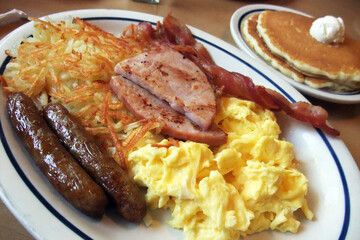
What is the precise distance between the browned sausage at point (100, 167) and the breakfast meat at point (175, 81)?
67 cm

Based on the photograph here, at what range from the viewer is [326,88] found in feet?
10.8

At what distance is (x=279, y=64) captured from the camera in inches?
131

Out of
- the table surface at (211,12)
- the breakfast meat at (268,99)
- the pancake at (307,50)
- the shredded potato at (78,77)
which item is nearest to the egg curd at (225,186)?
the shredded potato at (78,77)

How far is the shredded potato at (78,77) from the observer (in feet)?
6.89

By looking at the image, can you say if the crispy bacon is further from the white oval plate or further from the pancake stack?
the pancake stack

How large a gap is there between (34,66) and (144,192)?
1.26 meters

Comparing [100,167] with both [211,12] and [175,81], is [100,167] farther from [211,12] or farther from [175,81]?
[211,12]

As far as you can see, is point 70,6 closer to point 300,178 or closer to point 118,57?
point 118,57

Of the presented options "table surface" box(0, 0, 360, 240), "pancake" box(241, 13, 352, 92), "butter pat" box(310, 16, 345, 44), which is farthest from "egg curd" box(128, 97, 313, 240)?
"butter pat" box(310, 16, 345, 44)

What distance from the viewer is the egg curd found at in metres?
1.72

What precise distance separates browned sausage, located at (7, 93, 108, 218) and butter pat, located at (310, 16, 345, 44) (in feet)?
10.5

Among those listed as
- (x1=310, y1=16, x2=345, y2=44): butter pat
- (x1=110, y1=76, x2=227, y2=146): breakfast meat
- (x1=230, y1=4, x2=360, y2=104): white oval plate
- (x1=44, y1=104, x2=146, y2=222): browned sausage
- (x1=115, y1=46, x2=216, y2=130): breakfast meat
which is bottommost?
(x1=44, y1=104, x2=146, y2=222): browned sausage

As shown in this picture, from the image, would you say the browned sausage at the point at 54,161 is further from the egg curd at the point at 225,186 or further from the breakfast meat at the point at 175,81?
the breakfast meat at the point at 175,81

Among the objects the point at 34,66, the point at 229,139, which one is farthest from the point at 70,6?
the point at 229,139
